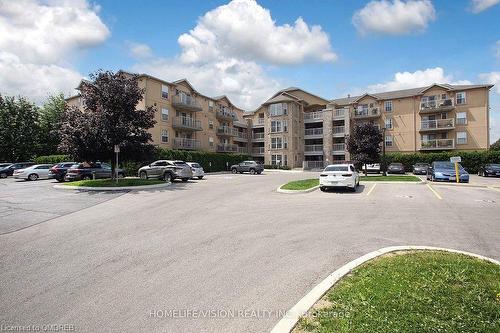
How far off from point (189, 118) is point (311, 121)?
2255cm

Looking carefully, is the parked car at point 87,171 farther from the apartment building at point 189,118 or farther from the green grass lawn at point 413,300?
the green grass lawn at point 413,300

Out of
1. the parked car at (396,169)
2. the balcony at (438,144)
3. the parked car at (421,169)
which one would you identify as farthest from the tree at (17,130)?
the balcony at (438,144)

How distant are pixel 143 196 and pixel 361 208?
10264mm

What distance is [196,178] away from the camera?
1104 inches

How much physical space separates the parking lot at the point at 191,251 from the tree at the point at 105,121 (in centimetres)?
784

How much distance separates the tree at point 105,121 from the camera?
19391 millimetres

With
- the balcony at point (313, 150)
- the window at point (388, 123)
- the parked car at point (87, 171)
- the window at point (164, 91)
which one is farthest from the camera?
the balcony at point (313, 150)

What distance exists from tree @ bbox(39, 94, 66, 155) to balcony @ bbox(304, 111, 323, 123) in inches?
1533

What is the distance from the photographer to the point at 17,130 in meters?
43.3

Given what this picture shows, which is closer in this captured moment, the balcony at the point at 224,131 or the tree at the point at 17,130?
the tree at the point at 17,130

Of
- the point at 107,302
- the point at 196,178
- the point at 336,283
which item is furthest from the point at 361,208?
the point at 196,178

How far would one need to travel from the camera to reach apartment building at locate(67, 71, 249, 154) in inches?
1542

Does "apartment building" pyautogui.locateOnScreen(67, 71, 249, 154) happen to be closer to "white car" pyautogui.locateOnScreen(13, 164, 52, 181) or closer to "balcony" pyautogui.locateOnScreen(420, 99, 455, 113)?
"white car" pyautogui.locateOnScreen(13, 164, 52, 181)

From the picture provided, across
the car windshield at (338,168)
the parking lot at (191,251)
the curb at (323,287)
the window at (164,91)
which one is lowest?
the parking lot at (191,251)
